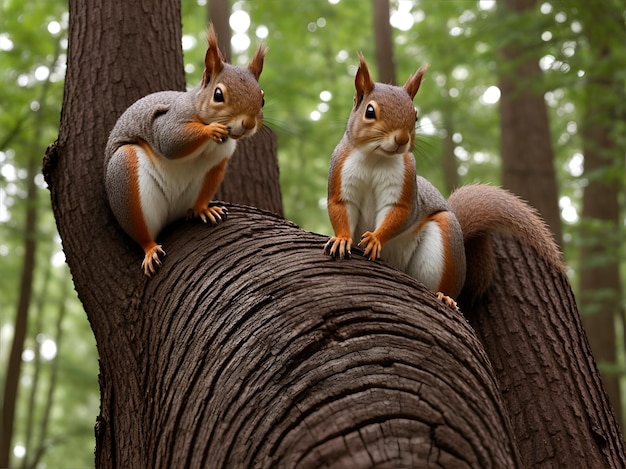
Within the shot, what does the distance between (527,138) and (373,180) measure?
367 centimetres

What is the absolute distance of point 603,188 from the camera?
7.27 meters

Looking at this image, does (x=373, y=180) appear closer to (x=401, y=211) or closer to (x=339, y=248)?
(x=401, y=211)

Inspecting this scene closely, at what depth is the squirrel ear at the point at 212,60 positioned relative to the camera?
2455mm

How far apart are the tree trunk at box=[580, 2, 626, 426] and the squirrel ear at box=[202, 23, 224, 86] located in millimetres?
3554

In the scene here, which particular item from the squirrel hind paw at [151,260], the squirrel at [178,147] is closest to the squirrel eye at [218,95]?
the squirrel at [178,147]

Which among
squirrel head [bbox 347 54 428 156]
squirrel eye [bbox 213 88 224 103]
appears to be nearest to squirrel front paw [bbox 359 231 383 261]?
squirrel head [bbox 347 54 428 156]

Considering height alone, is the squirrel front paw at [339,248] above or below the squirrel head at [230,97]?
below

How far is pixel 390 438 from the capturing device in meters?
1.55

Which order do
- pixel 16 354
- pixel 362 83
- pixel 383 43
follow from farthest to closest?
pixel 16 354
pixel 383 43
pixel 362 83

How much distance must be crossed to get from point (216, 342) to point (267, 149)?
2257mm

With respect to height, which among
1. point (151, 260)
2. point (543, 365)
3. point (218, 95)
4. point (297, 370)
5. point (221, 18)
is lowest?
point (297, 370)

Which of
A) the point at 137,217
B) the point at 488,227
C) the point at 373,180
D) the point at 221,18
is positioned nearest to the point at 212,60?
the point at 137,217

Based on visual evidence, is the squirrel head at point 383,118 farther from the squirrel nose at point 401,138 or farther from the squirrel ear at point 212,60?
the squirrel ear at point 212,60

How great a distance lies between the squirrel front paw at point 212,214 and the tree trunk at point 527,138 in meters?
3.25
